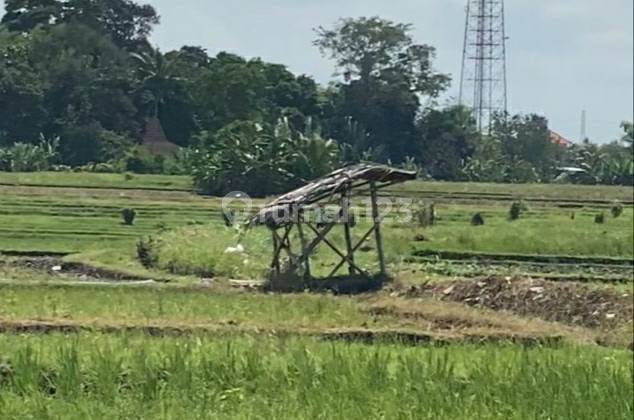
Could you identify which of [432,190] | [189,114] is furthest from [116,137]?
[432,190]

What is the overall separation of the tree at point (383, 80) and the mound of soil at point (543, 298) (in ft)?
37.4

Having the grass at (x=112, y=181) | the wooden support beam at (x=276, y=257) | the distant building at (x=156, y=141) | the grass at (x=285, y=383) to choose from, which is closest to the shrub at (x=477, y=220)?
the grass at (x=112, y=181)

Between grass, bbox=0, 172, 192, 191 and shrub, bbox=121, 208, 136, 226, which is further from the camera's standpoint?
grass, bbox=0, 172, 192, 191

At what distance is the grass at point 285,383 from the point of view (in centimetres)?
729

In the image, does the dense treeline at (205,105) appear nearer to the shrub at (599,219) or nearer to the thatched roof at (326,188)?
the thatched roof at (326,188)

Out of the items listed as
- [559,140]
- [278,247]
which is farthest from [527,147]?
[278,247]

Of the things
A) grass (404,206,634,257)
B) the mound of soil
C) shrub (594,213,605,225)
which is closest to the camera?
the mound of soil

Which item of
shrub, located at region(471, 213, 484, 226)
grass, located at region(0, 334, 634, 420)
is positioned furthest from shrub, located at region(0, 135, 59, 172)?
shrub, located at region(471, 213, 484, 226)

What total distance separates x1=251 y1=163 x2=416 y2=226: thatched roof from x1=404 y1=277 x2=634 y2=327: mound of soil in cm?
196

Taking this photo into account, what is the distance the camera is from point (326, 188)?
17.4 metres

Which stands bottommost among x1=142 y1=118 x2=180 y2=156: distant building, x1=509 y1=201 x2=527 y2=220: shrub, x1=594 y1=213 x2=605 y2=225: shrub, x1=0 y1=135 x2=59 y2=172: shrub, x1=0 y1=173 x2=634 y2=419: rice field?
x1=0 y1=173 x2=634 y2=419: rice field

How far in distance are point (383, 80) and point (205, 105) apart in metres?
5.90

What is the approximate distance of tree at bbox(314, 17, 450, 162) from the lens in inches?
1116

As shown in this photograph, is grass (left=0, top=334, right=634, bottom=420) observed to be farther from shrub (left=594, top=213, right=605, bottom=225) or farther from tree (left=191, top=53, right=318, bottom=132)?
shrub (left=594, top=213, right=605, bottom=225)
